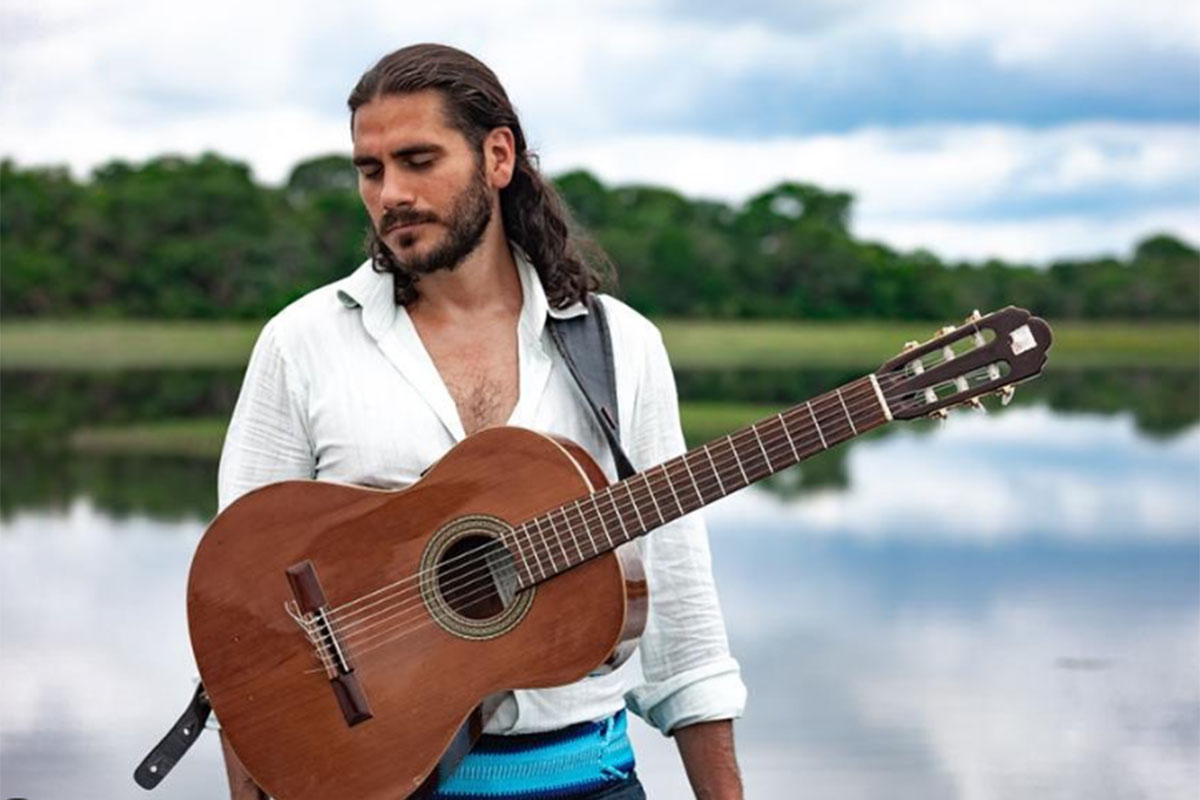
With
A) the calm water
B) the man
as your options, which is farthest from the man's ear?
the calm water

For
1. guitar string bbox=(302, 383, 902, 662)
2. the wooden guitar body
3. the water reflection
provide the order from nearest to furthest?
guitar string bbox=(302, 383, 902, 662) < the wooden guitar body < the water reflection

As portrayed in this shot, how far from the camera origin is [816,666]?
54.4 feet

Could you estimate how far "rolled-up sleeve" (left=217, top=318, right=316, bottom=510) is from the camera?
11.5ft

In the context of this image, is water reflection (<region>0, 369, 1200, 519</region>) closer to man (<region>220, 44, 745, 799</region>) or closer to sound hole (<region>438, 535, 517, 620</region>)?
man (<region>220, 44, 745, 799</region>)

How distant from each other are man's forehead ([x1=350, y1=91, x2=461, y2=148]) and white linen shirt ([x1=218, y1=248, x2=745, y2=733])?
282 mm

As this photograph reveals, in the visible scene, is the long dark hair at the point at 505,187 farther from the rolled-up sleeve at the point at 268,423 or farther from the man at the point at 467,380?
the rolled-up sleeve at the point at 268,423

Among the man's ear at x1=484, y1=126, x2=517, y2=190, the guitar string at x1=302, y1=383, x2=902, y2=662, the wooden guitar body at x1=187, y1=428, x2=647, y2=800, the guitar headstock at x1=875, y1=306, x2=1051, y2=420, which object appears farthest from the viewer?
the man's ear at x1=484, y1=126, x2=517, y2=190

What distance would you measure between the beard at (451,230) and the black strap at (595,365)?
21cm

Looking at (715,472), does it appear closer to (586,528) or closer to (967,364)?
(586,528)

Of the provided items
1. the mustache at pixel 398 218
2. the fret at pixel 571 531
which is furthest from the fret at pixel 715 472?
the mustache at pixel 398 218

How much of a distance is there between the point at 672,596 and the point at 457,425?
0.51m

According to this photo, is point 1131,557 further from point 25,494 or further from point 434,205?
point 434,205

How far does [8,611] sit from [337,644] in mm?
15731

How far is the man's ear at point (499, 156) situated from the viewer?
355 centimetres
